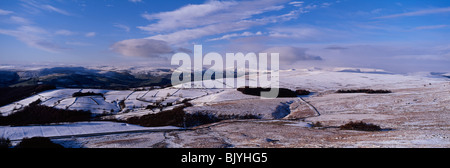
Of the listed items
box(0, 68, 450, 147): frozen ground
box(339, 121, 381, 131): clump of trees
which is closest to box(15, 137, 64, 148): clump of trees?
box(0, 68, 450, 147): frozen ground

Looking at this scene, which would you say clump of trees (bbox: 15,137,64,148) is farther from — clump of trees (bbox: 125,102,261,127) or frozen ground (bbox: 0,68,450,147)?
clump of trees (bbox: 125,102,261,127)

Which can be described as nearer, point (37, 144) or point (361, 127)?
point (37, 144)

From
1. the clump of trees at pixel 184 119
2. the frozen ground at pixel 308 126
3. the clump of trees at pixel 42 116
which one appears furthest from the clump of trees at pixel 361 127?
the clump of trees at pixel 42 116

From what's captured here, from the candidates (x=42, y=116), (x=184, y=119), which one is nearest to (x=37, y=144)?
(x=184, y=119)

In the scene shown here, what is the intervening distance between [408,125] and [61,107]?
44.7m

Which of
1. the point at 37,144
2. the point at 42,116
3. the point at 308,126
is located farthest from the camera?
the point at 42,116

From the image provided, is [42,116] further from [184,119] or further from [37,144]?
[37,144]

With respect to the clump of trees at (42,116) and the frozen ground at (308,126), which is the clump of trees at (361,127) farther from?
the clump of trees at (42,116)

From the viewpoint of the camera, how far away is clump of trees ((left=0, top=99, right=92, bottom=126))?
3247cm

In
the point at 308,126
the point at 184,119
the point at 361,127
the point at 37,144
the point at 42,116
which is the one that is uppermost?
the point at 37,144

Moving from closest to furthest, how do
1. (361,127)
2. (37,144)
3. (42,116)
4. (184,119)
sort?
(37,144), (361,127), (184,119), (42,116)

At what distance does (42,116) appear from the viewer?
35.0 m

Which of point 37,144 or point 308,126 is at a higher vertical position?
point 37,144
